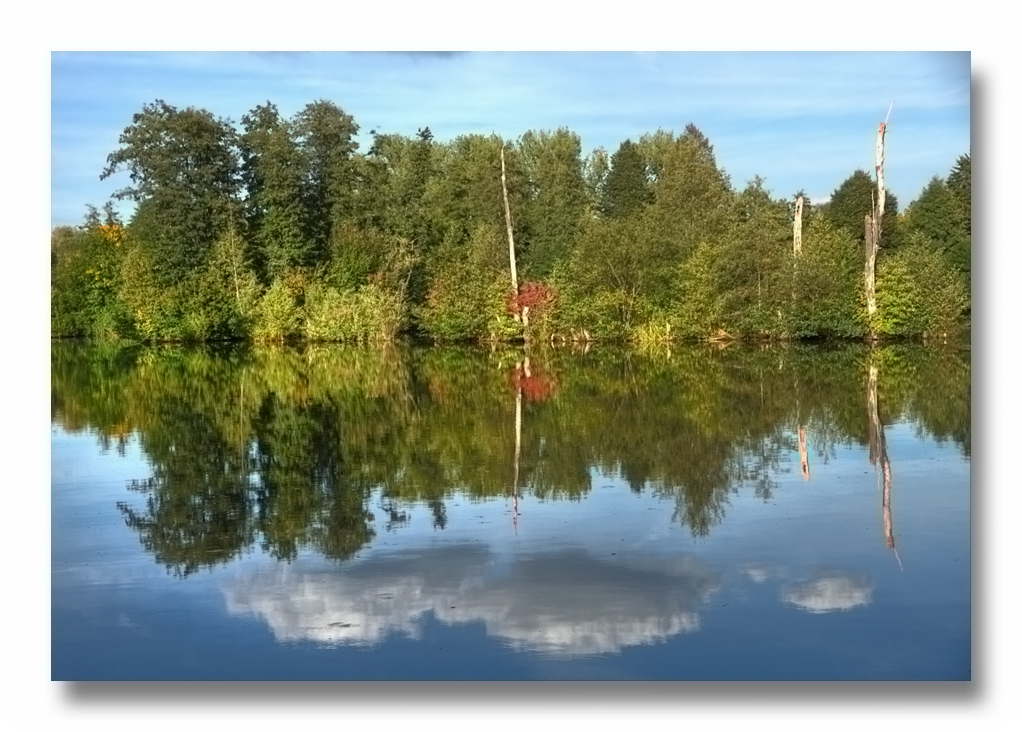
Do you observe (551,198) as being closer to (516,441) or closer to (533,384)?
(533,384)

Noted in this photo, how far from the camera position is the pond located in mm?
5543

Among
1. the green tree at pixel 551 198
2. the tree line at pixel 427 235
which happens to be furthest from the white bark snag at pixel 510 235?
the green tree at pixel 551 198

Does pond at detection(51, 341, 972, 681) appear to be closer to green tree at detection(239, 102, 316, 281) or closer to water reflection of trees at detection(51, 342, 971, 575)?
water reflection of trees at detection(51, 342, 971, 575)

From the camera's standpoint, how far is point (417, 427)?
10.4 m

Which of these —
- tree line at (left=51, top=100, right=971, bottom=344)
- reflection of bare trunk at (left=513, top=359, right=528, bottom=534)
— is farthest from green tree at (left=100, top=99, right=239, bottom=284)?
reflection of bare trunk at (left=513, top=359, right=528, bottom=534)

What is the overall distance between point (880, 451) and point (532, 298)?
7697mm

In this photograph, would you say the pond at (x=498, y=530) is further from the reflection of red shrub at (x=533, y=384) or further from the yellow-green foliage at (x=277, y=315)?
the reflection of red shrub at (x=533, y=384)

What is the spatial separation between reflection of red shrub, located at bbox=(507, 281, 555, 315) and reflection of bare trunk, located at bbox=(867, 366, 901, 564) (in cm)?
497

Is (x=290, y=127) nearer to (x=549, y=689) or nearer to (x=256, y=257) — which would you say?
(x=256, y=257)

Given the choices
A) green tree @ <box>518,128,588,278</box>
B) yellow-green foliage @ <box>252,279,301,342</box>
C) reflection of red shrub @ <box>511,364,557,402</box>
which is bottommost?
reflection of red shrub @ <box>511,364,557,402</box>

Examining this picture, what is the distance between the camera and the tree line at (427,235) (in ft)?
26.7

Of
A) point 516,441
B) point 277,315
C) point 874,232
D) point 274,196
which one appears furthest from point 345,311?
point 874,232

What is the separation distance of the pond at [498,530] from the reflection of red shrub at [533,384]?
91 cm
